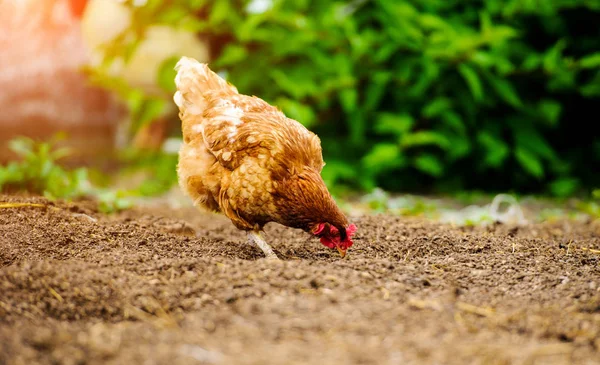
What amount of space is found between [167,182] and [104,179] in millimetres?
917

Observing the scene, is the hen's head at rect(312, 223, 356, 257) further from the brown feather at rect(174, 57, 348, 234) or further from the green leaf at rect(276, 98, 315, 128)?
the green leaf at rect(276, 98, 315, 128)

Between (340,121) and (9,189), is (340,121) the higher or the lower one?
the higher one

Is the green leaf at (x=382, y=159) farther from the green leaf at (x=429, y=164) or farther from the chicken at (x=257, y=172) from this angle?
the chicken at (x=257, y=172)

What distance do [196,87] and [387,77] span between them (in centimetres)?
Answer: 258

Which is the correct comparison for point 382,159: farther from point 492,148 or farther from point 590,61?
point 590,61

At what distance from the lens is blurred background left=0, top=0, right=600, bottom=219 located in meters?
5.70

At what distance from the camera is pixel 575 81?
600 centimetres

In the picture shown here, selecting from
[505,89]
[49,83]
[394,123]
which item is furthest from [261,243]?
[49,83]

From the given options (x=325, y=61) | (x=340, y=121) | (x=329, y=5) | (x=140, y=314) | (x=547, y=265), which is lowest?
(x=140, y=314)

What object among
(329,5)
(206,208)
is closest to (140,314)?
(206,208)

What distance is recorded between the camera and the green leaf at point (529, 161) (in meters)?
5.78

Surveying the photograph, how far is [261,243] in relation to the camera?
328 centimetres

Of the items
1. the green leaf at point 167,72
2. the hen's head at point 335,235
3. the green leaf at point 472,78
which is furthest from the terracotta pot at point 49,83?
the hen's head at point 335,235

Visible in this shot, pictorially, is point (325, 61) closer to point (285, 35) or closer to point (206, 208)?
point (285, 35)
